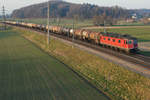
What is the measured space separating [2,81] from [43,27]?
59.7 metres

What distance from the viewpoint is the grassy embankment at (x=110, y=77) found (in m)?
19.7

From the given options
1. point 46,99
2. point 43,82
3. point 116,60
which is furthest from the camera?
point 116,60

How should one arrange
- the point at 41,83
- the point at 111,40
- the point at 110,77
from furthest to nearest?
1. the point at 111,40
2. the point at 110,77
3. the point at 41,83

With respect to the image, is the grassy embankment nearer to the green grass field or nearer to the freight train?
the green grass field

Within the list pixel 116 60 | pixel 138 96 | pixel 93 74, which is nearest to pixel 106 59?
pixel 116 60

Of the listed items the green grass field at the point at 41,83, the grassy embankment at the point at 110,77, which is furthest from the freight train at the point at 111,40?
the green grass field at the point at 41,83

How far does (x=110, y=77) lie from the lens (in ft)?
79.7

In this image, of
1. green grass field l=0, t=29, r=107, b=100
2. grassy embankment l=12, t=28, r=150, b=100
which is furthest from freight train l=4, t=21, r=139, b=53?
green grass field l=0, t=29, r=107, b=100

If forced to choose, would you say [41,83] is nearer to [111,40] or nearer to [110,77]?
[110,77]

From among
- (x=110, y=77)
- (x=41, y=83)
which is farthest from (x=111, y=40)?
(x=41, y=83)

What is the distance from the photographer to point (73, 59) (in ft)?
118

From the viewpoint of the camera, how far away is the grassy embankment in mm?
19688

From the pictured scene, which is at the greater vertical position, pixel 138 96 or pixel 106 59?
pixel 106 59

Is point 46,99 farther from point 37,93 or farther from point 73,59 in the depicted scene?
point 73,59
